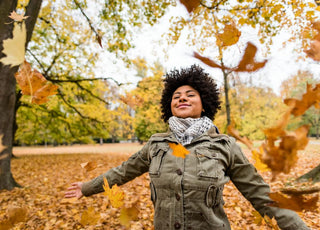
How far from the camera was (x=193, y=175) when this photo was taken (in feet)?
4.53

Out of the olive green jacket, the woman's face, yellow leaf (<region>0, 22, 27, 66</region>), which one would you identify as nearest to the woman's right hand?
the olive green jacket

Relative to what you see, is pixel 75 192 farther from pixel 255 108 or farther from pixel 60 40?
pixel 255 108

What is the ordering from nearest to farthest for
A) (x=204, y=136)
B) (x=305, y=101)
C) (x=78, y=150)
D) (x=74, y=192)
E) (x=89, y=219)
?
(x=305, y=101), (x=204, y=136), (x=74, y=192), (x=89, y=219), (x=78, y=150)

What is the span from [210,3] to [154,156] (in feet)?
11.8

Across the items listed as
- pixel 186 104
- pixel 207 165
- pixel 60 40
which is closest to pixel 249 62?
pixel 186 104

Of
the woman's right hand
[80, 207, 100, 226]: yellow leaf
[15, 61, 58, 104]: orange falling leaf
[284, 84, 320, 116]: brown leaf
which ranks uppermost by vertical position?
[15, 61, 58, 104]: orange falling leaf

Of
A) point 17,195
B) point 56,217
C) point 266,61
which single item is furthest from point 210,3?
point 17,195

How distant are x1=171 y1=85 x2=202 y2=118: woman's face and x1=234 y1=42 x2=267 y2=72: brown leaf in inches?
19.9

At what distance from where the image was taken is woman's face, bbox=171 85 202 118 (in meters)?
1.68

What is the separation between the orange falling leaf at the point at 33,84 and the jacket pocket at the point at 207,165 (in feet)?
3.49

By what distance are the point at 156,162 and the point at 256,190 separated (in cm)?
72

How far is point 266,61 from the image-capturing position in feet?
4.30

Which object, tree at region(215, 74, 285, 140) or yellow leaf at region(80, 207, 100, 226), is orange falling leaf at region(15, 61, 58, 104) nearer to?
yellow leaf at region(80, 207, 100, 226)

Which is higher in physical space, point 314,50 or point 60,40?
point 60,40
